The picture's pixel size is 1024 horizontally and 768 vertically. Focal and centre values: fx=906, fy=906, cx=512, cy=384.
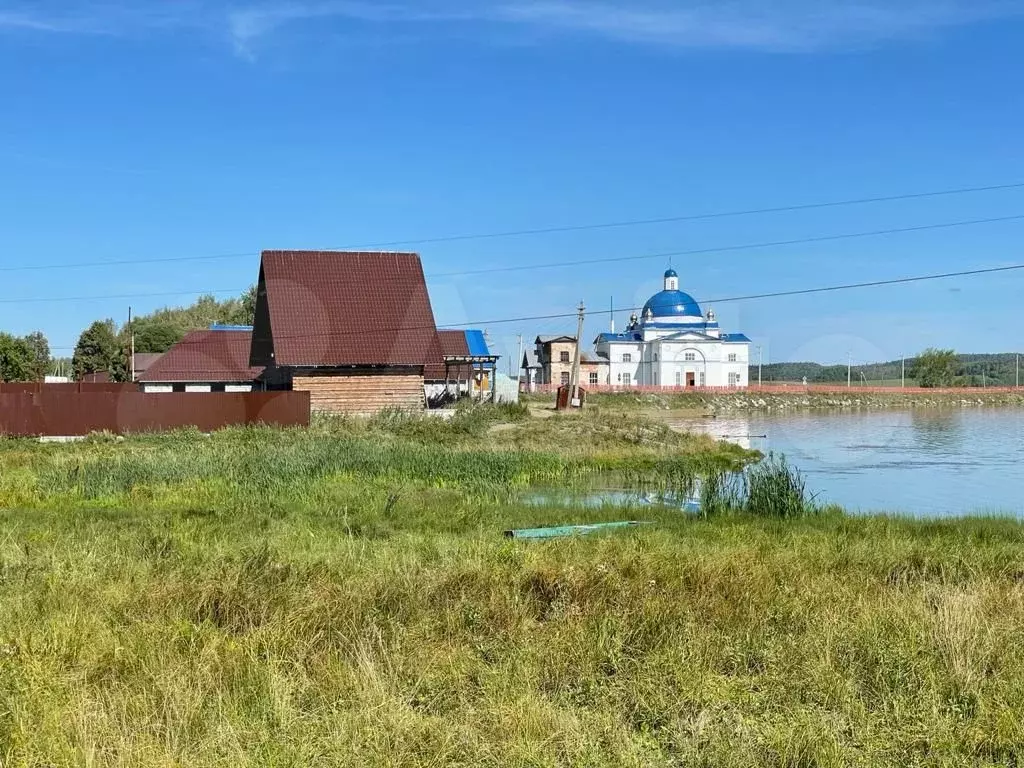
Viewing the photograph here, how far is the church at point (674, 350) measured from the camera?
77.2 metres

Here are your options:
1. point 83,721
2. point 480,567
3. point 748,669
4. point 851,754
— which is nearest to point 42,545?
point 480,567

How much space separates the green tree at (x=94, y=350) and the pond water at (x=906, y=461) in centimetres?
4671

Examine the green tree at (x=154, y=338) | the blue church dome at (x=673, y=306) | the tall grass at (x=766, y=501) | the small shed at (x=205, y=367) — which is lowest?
the tall grass at (x=766, y=501)

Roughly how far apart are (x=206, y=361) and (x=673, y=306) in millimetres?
47887

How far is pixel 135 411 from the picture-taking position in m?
25.7

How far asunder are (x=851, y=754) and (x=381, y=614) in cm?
348

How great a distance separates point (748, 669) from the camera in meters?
5.65

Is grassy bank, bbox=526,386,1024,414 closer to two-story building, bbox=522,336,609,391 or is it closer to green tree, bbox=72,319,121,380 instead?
two-story building, bbox=522,336,609,391

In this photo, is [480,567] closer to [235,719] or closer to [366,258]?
[235,719]

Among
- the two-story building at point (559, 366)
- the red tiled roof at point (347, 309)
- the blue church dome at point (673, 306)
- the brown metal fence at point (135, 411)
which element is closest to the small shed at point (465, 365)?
the red tiled roof at point (347, 309)

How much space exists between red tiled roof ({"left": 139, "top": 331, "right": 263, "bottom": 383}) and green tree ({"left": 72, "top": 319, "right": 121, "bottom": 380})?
24897 millimetres

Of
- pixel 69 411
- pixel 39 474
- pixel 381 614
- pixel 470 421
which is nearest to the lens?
pixel 381 614

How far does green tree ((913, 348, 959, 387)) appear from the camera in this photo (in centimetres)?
9175

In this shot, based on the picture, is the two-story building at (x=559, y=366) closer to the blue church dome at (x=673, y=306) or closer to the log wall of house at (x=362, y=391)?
the blue church dome at (x=673, y=306)
